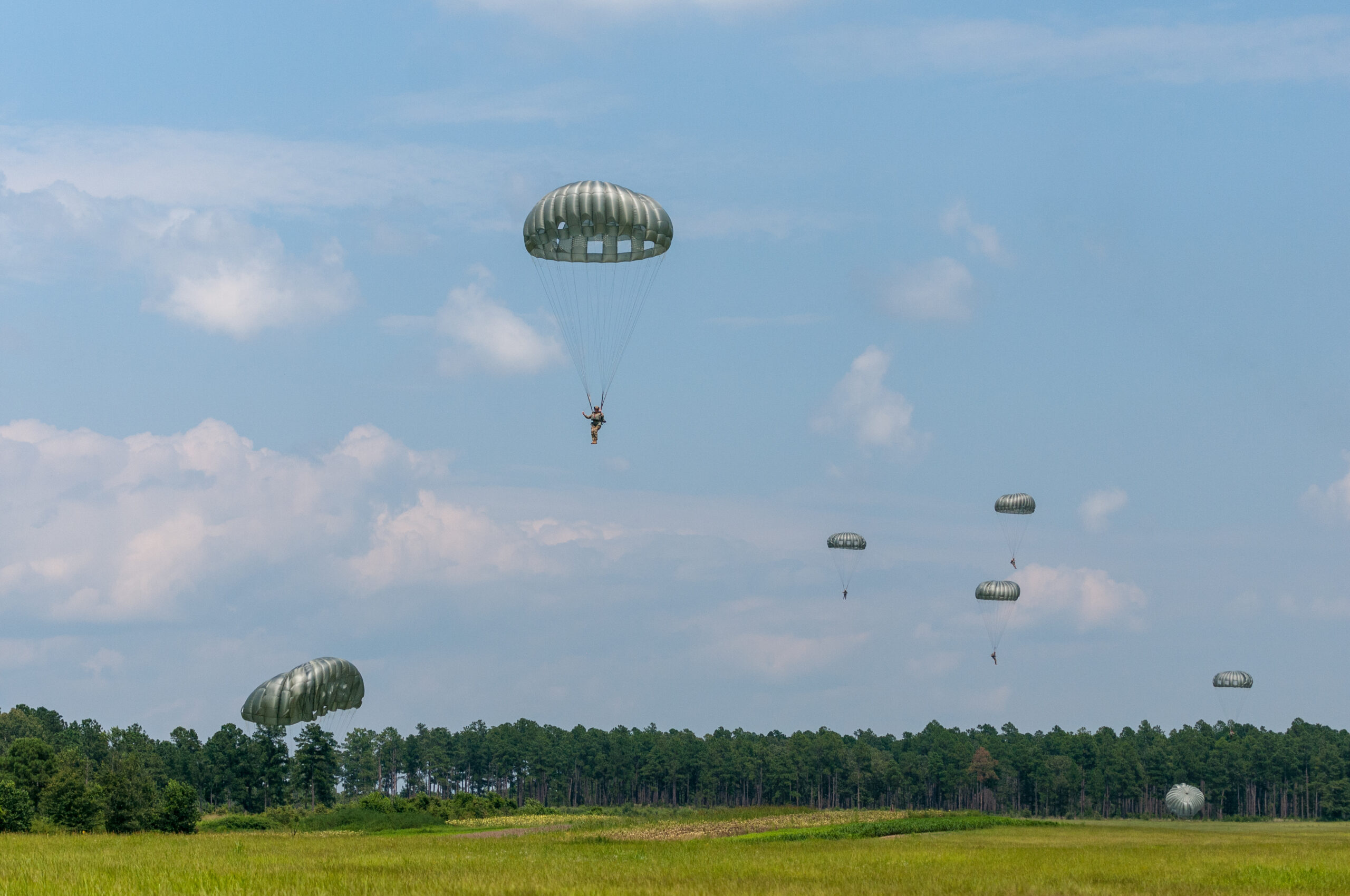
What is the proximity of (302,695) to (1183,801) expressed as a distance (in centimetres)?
10302

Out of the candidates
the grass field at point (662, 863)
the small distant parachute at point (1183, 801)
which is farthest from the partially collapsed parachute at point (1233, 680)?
the grass field at point (662, 863)

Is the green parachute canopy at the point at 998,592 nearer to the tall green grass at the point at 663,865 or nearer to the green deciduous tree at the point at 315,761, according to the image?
the tall green grass at the point at 663,865

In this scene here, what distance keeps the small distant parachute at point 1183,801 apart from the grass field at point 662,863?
72856 mm

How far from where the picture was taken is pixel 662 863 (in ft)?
127

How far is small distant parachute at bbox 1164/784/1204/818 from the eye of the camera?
13038 cm

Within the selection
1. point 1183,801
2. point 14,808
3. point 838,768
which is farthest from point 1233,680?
point 14,808

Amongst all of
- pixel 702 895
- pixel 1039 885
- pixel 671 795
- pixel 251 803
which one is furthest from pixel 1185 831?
pixel 671 795

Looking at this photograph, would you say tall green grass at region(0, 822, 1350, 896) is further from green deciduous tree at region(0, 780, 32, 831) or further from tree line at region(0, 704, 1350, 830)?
tree line at region(0, 704, 1350, 830)

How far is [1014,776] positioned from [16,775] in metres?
133

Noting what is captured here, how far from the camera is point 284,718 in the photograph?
2292 inches

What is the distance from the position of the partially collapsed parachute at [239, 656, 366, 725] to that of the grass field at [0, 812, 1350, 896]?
5341 mm

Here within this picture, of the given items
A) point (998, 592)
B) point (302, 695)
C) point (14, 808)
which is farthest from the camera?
point (998, 592)

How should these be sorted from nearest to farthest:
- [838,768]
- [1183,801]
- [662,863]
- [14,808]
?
[662,863] < [14,808] < [1183,801] < [838,768]

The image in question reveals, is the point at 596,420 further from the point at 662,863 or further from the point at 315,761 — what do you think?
the point at 315,761
